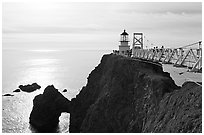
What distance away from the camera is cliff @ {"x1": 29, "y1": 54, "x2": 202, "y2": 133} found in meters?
15.5

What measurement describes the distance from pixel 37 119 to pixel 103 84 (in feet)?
47.3

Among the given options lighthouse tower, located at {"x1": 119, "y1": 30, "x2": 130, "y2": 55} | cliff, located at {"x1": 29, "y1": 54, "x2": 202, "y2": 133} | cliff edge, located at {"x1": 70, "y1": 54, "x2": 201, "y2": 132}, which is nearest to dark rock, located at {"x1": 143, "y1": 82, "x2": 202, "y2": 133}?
cliff, located at {"x1": 29, "y1": 54, "x2": 202, "y2": 133}

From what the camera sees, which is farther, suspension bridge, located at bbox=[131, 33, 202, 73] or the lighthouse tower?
the lighthouse tower

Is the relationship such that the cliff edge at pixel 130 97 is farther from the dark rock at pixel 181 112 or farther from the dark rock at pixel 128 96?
the dark rock at pixel 181 112

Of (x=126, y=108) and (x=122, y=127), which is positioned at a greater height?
(x=126, y=108)

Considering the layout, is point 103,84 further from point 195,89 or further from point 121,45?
point 195,89

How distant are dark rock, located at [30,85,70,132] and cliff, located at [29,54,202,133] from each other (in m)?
6.36

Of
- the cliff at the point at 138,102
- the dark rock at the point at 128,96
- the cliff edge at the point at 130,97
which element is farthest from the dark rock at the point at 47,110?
the dark rock at the point at 128,96

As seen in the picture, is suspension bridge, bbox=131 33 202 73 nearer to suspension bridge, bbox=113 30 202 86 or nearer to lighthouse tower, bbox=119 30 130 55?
suspension bridge, bbox=113 30 202 86

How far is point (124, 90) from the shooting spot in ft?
93.7

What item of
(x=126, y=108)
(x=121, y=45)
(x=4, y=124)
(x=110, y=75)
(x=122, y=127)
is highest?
(x=121, y=45)

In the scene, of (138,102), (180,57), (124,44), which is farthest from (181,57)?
(124,44)

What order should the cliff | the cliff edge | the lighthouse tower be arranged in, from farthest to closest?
the lighthouse tower
the cliff edge
the cliff

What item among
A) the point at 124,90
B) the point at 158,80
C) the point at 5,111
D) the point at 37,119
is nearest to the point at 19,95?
the point at 5,111
